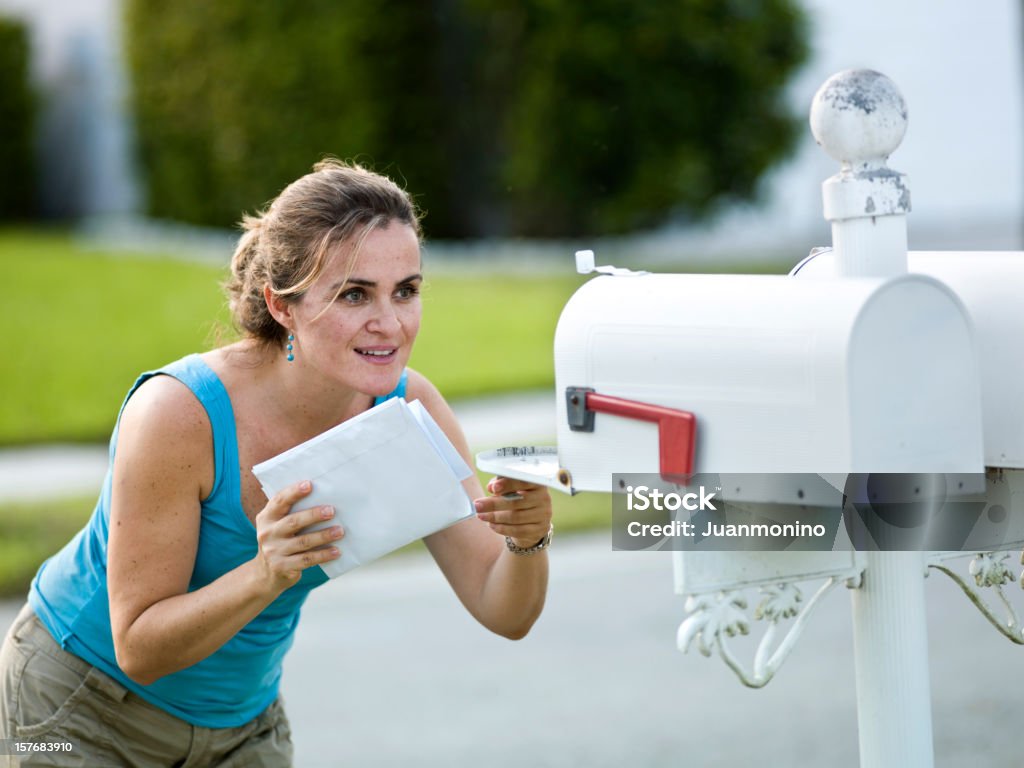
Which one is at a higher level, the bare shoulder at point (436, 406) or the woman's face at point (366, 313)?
the woman's face at point (366, 313)

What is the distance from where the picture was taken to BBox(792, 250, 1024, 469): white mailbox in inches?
67.3

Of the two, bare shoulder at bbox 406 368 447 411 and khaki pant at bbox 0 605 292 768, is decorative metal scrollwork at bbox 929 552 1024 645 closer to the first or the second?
bare shoulder at bbox 406 368 447 411

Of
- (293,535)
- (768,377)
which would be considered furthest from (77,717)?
(768,377)

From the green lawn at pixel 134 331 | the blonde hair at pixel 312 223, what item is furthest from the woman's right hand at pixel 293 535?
the green lawn at pixel 134 331

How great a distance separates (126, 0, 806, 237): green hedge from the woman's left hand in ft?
32.5

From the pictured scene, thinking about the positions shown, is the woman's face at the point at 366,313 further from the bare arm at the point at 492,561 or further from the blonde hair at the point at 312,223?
the bare arm at the point at 492,561

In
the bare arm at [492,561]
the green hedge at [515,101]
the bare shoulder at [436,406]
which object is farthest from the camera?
the green hedge at [515,101]

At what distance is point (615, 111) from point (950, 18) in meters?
3.46

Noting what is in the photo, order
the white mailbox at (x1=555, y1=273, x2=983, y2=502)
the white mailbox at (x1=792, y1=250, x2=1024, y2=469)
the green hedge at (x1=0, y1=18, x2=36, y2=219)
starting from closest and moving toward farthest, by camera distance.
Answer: the white mailbox at (x1=555, y1=273, x2=983, y2=502)
the white mailbox at (x1=792, y1=250, x2=1024, y2=469)
the green hedge at (x1=0, y1=18, x2=36, y2=219)

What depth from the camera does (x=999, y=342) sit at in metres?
1.72

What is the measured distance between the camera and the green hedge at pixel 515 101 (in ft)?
38.8

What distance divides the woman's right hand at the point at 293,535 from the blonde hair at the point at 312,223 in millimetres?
359

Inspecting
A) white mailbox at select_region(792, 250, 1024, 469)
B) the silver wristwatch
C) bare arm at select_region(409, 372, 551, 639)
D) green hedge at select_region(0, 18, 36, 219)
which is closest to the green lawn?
green hedge at select_region(0, 18, 36, 219)

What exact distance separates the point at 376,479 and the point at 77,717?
0.78m
